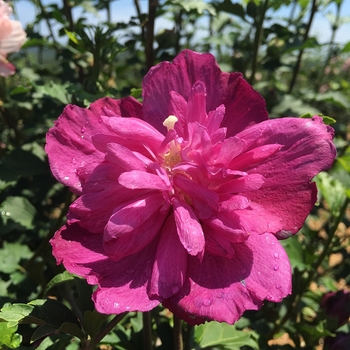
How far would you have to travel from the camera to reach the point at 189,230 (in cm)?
68

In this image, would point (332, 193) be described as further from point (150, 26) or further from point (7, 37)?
point (7, 37)

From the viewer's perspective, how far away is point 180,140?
0.78 m

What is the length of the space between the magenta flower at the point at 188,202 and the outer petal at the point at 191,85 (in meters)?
0.02

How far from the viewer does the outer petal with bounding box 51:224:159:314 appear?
0.66 m

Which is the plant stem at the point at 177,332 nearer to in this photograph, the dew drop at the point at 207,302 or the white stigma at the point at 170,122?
the dew drop at the point at 207,302

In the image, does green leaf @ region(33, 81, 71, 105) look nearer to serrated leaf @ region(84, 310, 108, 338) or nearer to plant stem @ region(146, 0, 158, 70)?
plant stem @ region(146, 0, 158, 70)

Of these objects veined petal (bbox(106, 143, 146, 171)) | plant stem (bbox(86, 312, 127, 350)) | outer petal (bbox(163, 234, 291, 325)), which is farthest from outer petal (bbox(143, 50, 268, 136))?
plant stem (bbox(86, 312, 127, 350))

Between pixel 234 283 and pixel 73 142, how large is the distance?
0.41 metres

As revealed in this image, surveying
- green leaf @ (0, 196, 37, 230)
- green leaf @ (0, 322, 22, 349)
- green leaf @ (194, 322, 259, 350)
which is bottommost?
green leaf @ (194, 322, 259, 350)

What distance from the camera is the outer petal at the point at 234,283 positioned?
0.64 meters

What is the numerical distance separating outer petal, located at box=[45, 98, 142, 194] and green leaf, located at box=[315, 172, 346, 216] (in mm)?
758

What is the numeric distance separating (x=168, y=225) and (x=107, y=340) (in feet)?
1.60

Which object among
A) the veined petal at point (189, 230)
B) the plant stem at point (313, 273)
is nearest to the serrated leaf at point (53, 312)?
the veined petal at point (189, 230)

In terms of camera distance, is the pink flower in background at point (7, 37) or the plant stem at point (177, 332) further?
the pink flower in background at point (7, 37)
